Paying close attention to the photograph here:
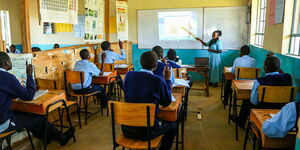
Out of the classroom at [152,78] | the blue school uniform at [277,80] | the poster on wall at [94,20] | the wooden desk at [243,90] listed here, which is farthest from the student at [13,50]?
the blue school uniform at [277,80]

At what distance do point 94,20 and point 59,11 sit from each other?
1301mm

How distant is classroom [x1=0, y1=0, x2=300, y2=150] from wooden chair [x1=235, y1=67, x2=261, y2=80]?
0.01m

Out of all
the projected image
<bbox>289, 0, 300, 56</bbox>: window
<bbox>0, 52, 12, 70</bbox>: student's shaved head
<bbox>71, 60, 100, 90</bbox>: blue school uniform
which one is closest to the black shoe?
<bbox>71, 60, 100, 90</bbox>: blue school uniform

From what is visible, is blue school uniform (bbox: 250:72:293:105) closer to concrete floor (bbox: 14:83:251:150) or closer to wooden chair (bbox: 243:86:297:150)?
wooden chair (bbox: 243:86:297:150)

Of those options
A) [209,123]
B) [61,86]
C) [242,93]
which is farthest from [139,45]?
[242,93]

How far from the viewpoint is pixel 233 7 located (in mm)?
5918

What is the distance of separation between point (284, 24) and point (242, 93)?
128cm

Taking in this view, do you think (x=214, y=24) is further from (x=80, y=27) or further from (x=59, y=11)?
(x=59, y=11)

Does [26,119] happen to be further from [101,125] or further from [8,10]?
[8,10]

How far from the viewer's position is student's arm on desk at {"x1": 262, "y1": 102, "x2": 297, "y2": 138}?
4.83 feet

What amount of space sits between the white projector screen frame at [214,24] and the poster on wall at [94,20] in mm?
1725

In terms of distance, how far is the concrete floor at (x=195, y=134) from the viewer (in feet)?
9.32

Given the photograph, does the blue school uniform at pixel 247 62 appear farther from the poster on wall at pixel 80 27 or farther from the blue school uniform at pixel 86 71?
the poster on wall at pixel 80 27

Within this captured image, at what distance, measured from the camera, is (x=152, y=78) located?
76.0 inches
